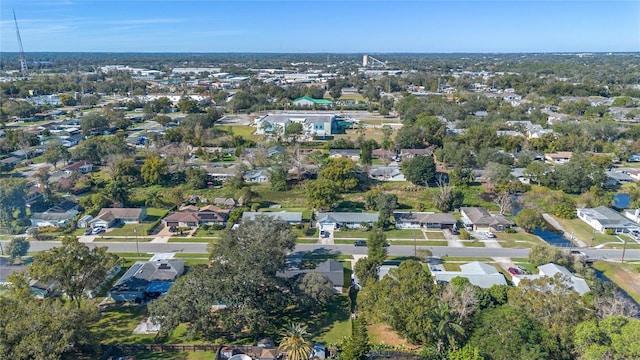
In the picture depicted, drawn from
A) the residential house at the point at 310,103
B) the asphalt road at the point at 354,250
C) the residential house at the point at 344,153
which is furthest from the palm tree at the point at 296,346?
the residential house at the point at 310,103

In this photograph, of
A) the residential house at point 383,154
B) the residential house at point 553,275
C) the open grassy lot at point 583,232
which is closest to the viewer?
the residential house at point 553,275

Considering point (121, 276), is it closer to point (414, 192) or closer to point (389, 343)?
point (389, 343)

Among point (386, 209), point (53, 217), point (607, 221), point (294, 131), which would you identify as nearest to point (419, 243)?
point (386, 209)

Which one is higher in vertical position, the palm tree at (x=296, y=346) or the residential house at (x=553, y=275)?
the palm tree at (x=296, y=346)

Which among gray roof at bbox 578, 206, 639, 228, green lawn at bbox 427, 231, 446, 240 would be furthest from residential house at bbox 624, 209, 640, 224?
green lawn at bbox 427, 231, 446, 240

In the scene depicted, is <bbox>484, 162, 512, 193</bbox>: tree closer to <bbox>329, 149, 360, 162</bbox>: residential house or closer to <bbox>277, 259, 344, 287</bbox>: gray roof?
<bbox>329, 149, 360, 162</bbox>: residential house

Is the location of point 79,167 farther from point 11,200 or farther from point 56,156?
point 11,200

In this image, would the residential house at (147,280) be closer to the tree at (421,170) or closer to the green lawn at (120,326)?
the green lawn at (120,326)
